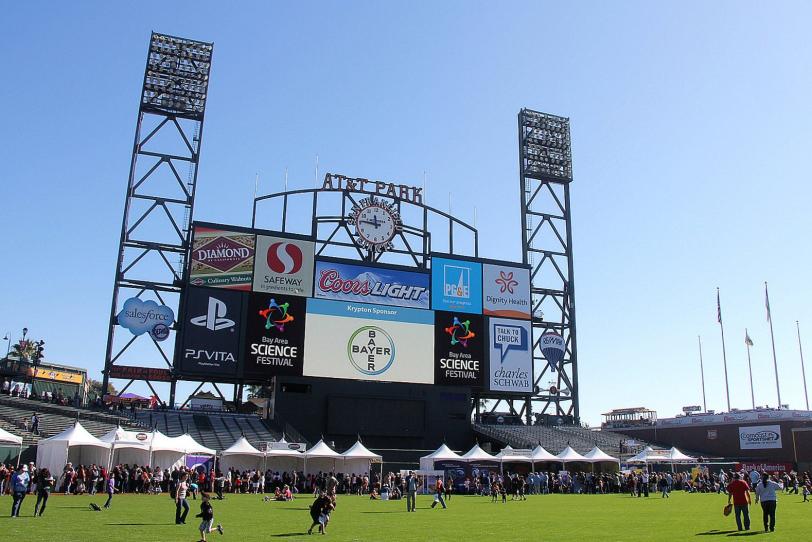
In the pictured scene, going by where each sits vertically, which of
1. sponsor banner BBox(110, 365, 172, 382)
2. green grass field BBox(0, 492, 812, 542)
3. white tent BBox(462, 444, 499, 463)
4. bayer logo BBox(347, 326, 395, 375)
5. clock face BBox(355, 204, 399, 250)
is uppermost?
clock face BBox(355, 204, 399, 250)

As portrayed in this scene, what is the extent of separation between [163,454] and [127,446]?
2.88 m

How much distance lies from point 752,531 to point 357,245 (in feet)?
132

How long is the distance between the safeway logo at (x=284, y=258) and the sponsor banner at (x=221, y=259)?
4.42ft

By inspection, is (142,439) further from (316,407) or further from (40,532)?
(40,532)

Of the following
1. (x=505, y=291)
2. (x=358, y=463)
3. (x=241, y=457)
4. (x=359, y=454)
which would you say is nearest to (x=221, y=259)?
(x=241, y=457)

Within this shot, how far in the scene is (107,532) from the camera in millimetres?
16875

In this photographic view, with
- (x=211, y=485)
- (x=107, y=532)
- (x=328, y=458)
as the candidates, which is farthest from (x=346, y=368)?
(x=107, y=532)

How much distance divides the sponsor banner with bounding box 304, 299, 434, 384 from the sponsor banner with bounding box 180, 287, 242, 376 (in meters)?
4.82

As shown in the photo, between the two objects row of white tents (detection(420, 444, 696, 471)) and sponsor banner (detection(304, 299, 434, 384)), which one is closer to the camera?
row of white tents (detection(420, 444, 696, 471))

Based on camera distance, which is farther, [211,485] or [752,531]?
[211,485]

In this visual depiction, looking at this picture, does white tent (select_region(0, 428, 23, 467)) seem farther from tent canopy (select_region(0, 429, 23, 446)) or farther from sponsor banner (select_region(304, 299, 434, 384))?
sponsor banner (select_region(304, 299, 434, 384))

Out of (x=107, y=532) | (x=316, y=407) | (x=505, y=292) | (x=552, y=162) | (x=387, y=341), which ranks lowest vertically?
(x=107, y=532)

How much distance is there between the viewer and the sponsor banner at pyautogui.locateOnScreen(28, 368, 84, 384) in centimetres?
7414

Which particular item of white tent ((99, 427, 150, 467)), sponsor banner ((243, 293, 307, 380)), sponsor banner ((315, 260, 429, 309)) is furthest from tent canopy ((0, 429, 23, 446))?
sponsor banner ((315, 260, 429, 309))
